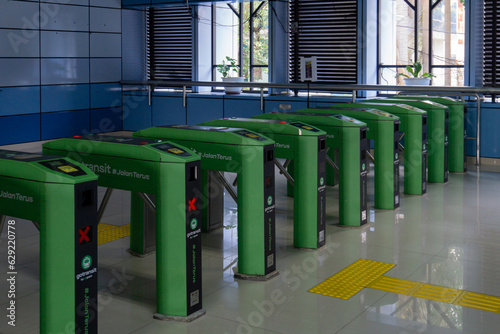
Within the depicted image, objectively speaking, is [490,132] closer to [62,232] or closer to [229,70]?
[229,70]

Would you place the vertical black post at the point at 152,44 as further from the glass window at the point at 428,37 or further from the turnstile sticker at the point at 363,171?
the turnstile sticker at the point at 363,171

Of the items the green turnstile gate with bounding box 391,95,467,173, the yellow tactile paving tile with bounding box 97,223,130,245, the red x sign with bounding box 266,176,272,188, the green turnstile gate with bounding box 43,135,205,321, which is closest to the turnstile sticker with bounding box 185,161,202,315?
the green turnstile gate with bounding box 43,135,205,321

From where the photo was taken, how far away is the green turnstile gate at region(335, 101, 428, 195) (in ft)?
20.5

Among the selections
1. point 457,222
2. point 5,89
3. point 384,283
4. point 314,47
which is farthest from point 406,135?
point 5,89

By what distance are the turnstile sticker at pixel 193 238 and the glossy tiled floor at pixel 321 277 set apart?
0.40ft

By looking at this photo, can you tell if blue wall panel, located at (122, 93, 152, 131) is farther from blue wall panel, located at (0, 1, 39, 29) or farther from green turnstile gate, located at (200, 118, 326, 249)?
green turnstile gate, located at (200, 118, 326, 249)

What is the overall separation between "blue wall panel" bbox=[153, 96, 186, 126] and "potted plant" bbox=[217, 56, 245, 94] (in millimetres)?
797

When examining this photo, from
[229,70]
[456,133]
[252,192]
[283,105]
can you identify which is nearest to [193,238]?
[252,192]

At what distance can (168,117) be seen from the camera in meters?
10.3

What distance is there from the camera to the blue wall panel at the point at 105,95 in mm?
10172

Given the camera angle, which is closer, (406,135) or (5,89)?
(406,135)

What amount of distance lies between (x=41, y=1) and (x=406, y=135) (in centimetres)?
577

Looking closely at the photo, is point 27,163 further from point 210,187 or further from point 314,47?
point 314,47

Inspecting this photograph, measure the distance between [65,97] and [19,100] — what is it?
82 cm
